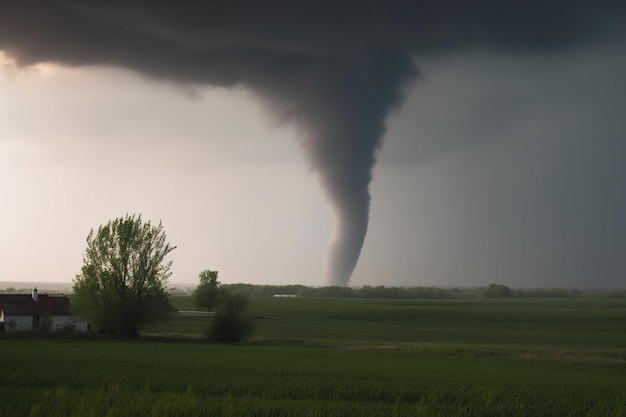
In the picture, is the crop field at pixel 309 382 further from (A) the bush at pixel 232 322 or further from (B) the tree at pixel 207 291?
(B) the tree at pixel 207 291

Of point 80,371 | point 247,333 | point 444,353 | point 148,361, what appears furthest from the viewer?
point 247,333

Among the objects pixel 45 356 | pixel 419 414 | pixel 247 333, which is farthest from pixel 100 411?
pixel 247 333

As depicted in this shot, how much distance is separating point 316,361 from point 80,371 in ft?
44.5

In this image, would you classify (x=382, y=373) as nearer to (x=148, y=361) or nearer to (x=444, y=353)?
(x=148, y=361)

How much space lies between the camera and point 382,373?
95.5ft

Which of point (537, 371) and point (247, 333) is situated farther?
point (247, 333)

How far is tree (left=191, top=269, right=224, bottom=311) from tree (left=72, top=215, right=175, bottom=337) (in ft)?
165

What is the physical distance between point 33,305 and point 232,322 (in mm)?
26917

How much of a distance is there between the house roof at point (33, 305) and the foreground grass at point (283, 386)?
3058 cm

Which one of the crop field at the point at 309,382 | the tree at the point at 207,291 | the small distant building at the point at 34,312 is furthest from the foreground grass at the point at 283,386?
the tree at the point at 207,291

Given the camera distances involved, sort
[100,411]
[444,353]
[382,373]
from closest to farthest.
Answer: [100,411] < [382,373] < [444,353]

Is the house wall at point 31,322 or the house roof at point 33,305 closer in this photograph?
the house wall at point 31,322

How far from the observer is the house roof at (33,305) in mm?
64500

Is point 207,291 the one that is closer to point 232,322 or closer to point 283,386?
point 232,322
